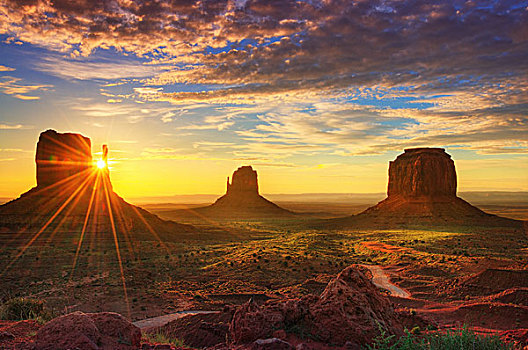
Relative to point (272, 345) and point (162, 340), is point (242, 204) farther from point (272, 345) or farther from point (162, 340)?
point (272, 345)

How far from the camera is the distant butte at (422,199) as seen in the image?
229ft

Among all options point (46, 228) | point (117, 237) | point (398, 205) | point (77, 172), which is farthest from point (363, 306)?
point (398, 205)

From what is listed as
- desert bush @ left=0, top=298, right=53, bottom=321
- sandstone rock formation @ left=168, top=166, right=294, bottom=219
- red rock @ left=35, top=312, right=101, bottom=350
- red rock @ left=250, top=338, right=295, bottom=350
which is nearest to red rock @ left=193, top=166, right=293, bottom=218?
sandstone rock formation @ left=168, top=166, right=294, bottom=219

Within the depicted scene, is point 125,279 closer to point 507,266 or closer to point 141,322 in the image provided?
point 141,322

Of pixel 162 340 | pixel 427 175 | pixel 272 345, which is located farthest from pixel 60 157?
pixel 427 175

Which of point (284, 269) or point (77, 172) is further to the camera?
point (77, 172)

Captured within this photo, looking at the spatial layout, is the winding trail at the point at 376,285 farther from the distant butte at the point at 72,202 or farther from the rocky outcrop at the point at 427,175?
the rocky outcrop at the point at 427,175

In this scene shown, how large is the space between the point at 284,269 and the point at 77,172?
46556 millimetres

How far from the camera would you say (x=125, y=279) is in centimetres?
2362

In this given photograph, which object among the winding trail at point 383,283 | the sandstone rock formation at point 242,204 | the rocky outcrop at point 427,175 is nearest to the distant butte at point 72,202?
the winding trail at point 383,283

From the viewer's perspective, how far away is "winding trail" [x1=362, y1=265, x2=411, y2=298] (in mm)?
18922

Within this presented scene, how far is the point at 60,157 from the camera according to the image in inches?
2254

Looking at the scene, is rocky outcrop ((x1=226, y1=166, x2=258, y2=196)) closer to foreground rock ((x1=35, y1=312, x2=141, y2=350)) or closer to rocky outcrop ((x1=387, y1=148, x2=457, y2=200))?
rocky outcrop ((x1=387, y1=148, x2=457, y2=200))

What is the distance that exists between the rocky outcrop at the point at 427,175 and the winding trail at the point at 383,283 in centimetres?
5879
